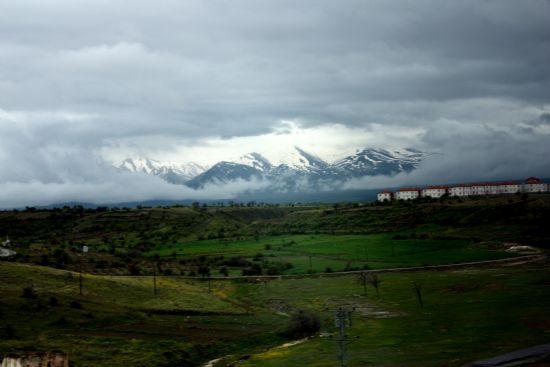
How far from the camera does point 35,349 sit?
71.3 metres

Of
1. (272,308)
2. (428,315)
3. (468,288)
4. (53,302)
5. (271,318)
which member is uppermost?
(53,302)

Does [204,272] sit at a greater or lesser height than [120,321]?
lesser

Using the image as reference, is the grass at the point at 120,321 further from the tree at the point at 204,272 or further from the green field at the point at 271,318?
the tree at the point at 204,272

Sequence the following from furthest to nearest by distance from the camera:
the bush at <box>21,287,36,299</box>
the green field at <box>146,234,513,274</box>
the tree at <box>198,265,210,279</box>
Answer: the tree at <box>198,265,210,279</box> → the green field at <box>146,234,513,274</box> → the bush at <box>21,287,36,299</box>

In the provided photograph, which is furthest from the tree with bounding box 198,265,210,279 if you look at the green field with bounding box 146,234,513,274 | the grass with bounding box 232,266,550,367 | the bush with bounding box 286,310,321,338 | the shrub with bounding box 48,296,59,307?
the bush with bounding box 286,310,321,338

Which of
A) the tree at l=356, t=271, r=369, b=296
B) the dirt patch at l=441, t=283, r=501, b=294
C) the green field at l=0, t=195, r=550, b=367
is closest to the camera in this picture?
the green field at l=0, t=195, r=550, b=367

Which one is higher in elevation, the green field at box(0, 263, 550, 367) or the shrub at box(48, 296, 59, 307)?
the shrub at box(48, 296, 59, 307)

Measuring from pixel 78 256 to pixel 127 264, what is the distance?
538 inches

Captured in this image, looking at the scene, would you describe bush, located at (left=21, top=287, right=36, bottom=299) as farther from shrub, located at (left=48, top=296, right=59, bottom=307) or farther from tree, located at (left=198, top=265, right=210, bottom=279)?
tree, located at (left=198, top=265, right=210, bottom=279)

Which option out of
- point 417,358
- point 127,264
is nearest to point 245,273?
point 127,264

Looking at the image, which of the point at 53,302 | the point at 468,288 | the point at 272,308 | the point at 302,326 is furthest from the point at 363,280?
the point at 53,302

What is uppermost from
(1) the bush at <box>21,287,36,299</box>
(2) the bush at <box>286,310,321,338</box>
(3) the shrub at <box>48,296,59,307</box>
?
(1) the bush at <box>21,287,36,299</box>

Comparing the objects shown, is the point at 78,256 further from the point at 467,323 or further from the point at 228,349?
the point at 467,323

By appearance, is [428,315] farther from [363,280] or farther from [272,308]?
[363,280]
